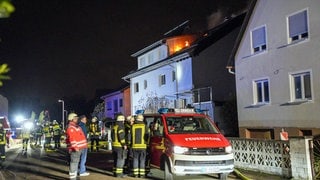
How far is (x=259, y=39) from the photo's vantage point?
70.9 ft

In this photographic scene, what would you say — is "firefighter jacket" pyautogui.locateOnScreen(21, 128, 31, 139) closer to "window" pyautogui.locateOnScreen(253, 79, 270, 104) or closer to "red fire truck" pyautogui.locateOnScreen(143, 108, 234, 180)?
"window" pyautogui.locateOnScreen(253, 79, 270, 104)

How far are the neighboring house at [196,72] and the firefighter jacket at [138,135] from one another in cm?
1349

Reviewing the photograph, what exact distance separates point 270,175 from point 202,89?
17932mm

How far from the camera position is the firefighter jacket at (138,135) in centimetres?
1257

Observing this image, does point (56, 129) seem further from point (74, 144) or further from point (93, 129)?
point (74, 144)

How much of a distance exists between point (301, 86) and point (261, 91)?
304 centimetres

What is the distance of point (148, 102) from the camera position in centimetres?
3772

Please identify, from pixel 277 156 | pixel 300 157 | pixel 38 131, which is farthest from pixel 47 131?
pixel 300 157

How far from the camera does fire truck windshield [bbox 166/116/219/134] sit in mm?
12133

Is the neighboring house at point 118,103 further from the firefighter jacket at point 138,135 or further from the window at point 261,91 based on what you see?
the firefighter jacket at point 138,135

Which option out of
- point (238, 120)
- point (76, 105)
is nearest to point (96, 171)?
point (238, 120)

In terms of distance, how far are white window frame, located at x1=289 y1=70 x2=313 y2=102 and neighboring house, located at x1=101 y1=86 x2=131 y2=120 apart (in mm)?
27446

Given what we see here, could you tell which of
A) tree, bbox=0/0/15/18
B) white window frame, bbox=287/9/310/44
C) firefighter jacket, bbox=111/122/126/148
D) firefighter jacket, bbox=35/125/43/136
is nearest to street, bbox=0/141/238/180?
firefighter jacket, bbox=111/122/126/148

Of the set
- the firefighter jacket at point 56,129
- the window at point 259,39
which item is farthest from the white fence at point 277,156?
the firefighter jacket at point 56,129
